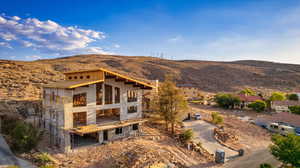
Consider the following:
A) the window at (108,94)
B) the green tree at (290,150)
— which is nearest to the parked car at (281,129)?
the green tree at (290,150)

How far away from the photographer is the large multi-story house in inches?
669

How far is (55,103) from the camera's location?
18.7 metres

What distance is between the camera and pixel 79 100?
19016 mm

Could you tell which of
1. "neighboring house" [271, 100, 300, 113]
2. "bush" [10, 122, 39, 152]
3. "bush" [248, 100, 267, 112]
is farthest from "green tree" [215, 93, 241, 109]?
"bush" [10, 122, 39, 152]

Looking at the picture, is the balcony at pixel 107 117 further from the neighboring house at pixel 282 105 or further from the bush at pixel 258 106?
the neighboring house at pixel 282 105

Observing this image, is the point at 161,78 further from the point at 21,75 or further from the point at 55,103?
the point at 55,103

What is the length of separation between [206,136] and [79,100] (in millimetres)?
17377

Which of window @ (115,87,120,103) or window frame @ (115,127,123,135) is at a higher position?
window @ (115,87,120,103)

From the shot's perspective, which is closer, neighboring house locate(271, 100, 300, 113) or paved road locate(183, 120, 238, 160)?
paved road locate(183, 120, 238, 160)

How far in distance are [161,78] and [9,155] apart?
6758cm

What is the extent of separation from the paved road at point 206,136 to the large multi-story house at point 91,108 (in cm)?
864

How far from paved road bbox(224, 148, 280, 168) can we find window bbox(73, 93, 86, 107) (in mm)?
16191

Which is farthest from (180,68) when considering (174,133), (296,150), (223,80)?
(296,150)

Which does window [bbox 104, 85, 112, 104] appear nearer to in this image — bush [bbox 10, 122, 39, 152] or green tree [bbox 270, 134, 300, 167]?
bush [bbox 10, 122, 39, 152]
